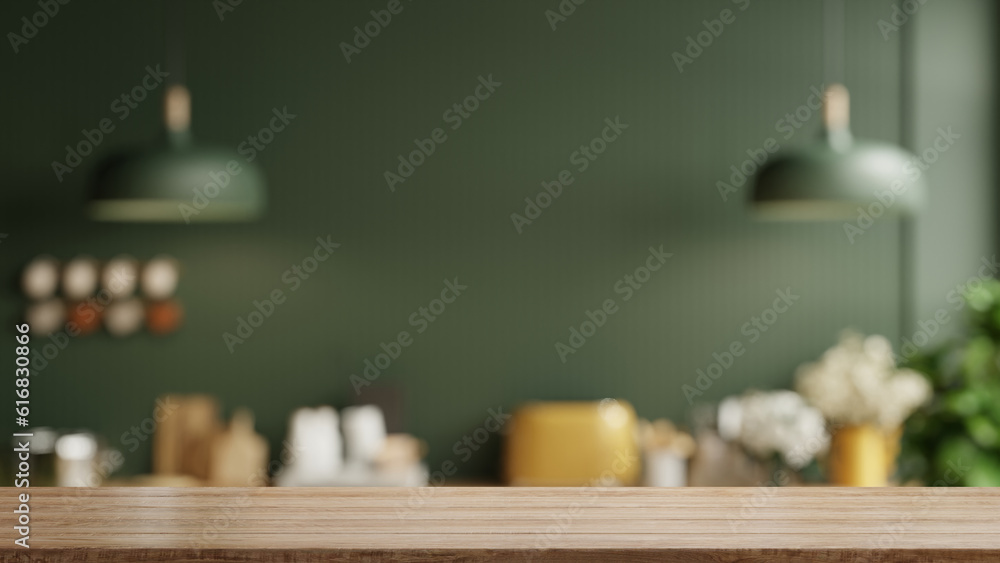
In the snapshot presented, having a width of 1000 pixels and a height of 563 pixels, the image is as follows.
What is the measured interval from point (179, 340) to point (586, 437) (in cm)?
182

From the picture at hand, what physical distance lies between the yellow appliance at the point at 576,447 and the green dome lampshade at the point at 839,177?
1290 millimetres

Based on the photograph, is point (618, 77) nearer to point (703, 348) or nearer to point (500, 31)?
point (500, 31)

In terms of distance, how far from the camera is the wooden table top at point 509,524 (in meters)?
0.67

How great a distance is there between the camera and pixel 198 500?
760 mm

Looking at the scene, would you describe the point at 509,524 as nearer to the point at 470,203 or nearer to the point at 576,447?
the point at 576,447

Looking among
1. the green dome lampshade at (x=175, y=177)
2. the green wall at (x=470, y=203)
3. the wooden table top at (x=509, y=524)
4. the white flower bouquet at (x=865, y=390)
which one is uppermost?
the green wall at (x=470, y=203)

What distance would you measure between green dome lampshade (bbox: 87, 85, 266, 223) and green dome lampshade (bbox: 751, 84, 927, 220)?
5.37ft

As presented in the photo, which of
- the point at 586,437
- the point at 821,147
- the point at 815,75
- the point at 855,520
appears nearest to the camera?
the point at 855,520

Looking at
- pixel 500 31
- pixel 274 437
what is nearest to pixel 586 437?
pixel 274 437

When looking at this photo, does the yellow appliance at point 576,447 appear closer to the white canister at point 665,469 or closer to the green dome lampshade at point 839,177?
the white canister at point 665,469

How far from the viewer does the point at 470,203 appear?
417cm

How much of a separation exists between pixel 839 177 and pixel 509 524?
2.32m

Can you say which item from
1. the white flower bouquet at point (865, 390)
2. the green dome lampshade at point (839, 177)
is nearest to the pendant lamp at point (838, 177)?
the green dome lampshade at point (839, 177)

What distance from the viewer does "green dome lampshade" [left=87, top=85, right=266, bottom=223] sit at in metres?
2.85
